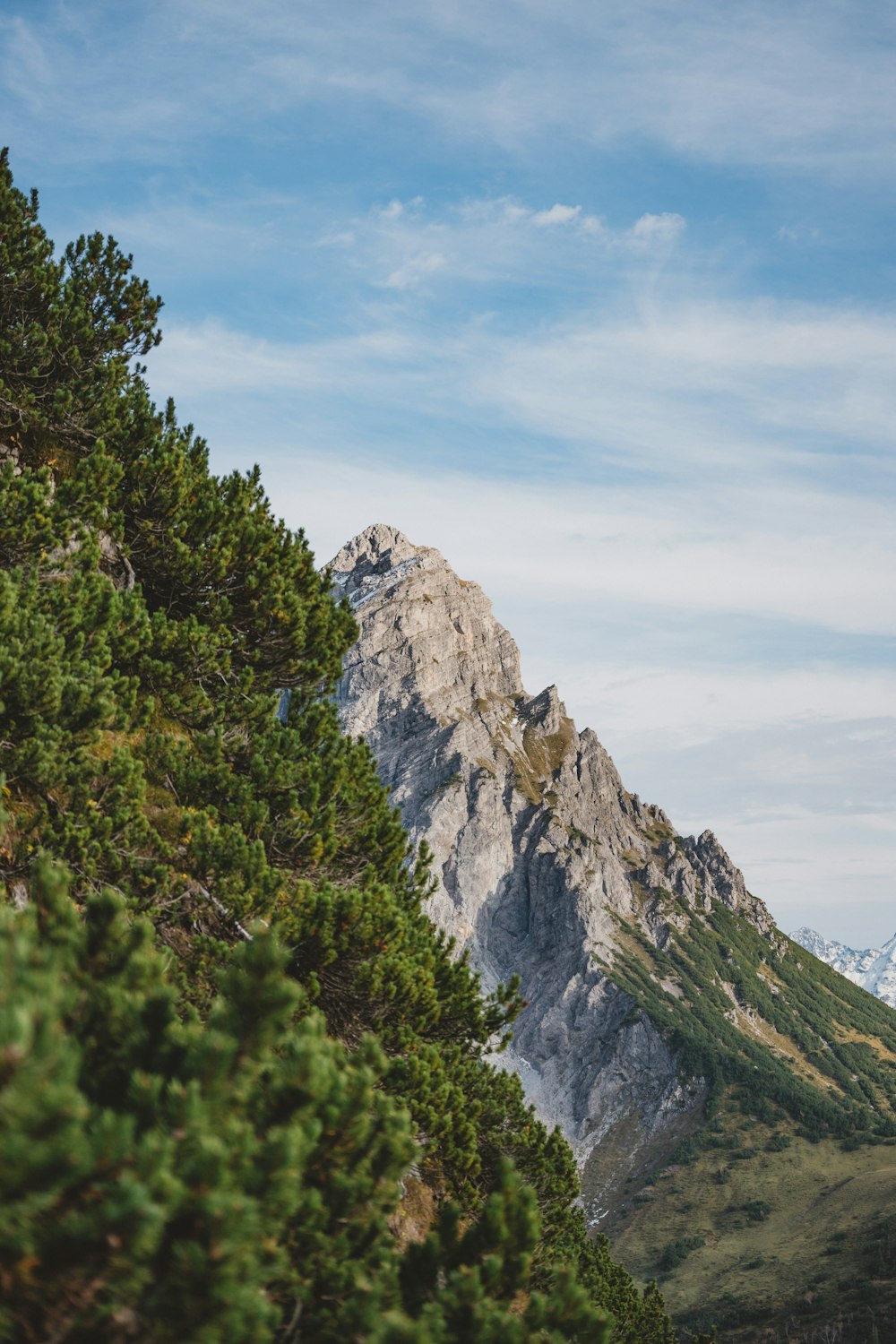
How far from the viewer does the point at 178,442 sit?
65.1ft

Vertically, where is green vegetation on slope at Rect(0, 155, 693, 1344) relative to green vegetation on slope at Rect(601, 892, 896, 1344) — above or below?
above

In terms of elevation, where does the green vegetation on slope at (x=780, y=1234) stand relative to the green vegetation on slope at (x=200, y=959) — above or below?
below

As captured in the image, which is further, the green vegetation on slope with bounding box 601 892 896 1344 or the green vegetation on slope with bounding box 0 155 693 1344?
the green vegetation on slope with bounding box 601 892 896 1344

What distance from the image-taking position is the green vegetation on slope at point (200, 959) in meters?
4.55

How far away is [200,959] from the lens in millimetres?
13836

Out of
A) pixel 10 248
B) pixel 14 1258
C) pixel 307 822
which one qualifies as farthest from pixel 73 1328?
pixel 10 248

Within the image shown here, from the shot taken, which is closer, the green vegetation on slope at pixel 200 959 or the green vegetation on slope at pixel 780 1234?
the green vegetation on slope at pixel 200 959

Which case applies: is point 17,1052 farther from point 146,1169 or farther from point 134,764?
point 134,764

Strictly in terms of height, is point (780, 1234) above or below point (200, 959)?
below

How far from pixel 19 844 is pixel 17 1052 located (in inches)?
388

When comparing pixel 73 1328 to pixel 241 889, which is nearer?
pixel 73 1328

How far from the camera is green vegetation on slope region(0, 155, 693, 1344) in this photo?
4.55 m

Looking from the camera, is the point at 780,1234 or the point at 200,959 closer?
the point at 200,959

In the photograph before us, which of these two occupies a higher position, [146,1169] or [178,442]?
[178,442]
